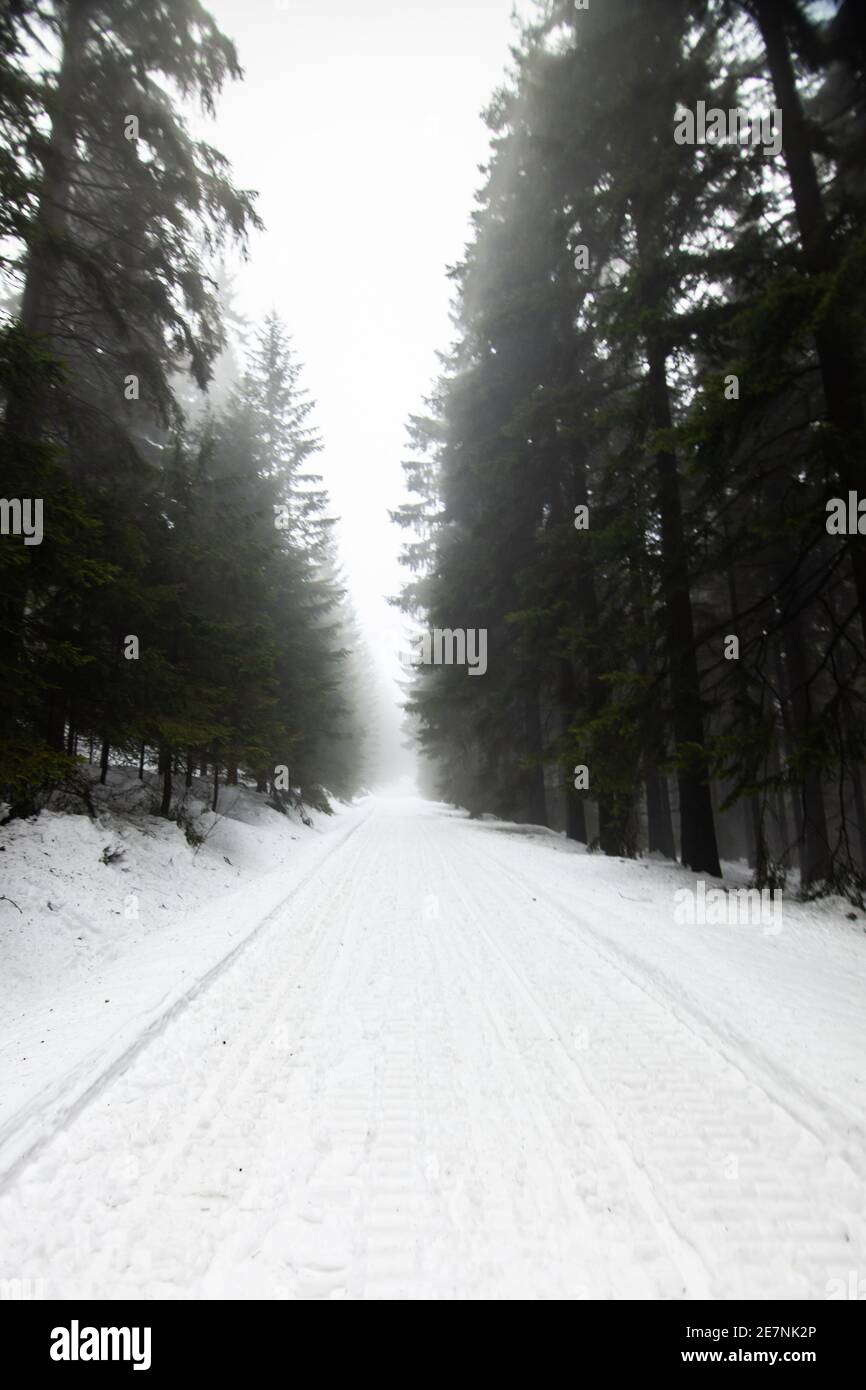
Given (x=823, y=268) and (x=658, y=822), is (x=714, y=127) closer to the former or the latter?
(x=823, y=268)

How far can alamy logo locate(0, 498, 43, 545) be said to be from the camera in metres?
4.65

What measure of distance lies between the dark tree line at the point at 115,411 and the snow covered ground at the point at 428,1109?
7.73 feet

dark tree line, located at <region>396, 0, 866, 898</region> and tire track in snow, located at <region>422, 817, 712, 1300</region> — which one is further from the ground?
dark tree line, located at <region>396, 0, 866, 898</region>

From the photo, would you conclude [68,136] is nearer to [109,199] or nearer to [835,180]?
[109,199]

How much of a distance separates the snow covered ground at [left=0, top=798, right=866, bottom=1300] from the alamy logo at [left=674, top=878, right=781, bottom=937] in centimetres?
45

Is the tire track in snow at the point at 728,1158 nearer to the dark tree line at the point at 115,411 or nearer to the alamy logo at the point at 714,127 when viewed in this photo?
the dark tree line at the point at 115,411

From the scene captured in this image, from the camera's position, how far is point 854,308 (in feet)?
19.6

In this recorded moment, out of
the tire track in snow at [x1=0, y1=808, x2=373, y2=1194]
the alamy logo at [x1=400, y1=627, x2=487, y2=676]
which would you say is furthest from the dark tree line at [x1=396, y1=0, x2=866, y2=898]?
the tire track in snow at [x1=0, y1=808, x2=373, y2=1194]

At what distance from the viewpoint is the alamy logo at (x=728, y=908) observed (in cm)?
625

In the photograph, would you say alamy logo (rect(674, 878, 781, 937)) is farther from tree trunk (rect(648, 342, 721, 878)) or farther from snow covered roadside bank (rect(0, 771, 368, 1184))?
snow covered roadside bank (rect(0, 771, 368, 1184))

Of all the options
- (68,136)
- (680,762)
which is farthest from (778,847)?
(68,136)

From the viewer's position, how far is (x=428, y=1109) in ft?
8.81
